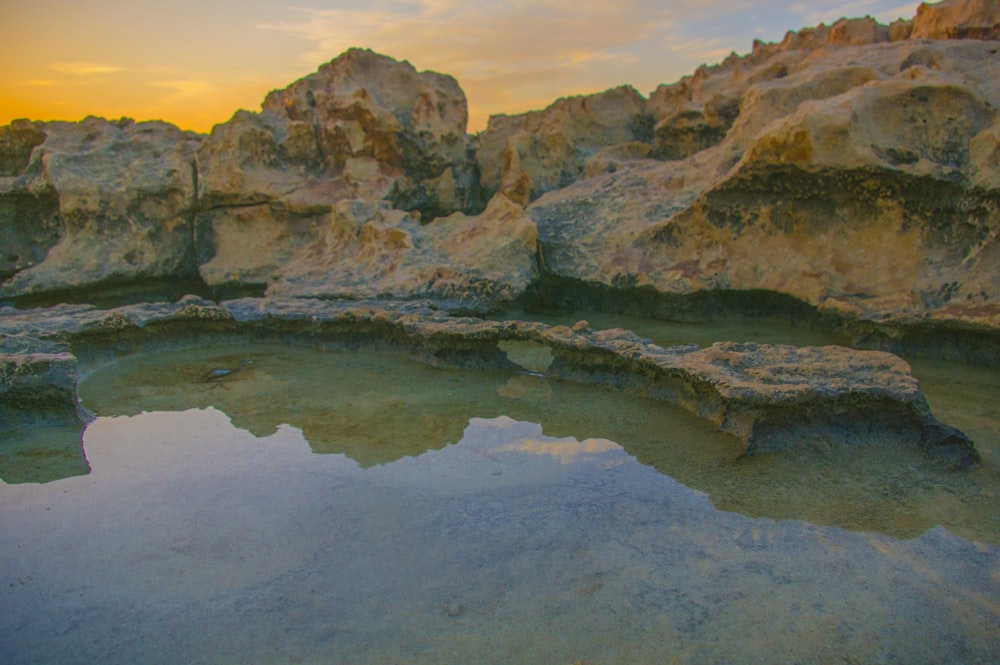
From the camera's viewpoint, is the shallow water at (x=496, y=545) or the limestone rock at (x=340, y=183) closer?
the shallow water at (x=496, y=545)

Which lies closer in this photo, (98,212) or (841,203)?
(841,203)

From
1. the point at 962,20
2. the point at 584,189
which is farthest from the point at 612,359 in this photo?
the point at 962,20

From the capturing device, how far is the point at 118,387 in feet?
11.7

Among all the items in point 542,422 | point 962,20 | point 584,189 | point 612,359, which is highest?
point 962,20

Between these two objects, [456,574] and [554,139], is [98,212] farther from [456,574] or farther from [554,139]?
[456,574]

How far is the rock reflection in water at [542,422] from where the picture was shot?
2098 millimetres

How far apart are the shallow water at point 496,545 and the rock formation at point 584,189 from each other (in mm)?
1135

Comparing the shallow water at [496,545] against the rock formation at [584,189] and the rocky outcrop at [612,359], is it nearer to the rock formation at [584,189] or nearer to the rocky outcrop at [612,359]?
the rocky outcrop at [612,359]

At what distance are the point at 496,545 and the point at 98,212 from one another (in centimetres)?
534

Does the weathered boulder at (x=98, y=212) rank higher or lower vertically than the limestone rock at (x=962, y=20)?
lower

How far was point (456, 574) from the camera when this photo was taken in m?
1.79

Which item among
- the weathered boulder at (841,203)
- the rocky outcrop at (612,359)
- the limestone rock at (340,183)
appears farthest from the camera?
the limestone rock at (340,183)

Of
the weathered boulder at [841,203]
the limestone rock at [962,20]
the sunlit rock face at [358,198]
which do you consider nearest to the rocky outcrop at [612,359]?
the sunlit rock face at [358,198]

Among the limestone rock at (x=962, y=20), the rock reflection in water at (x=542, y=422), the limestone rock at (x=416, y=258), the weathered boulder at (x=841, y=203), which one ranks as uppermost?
the limestone rock at (x=962, y=20)
